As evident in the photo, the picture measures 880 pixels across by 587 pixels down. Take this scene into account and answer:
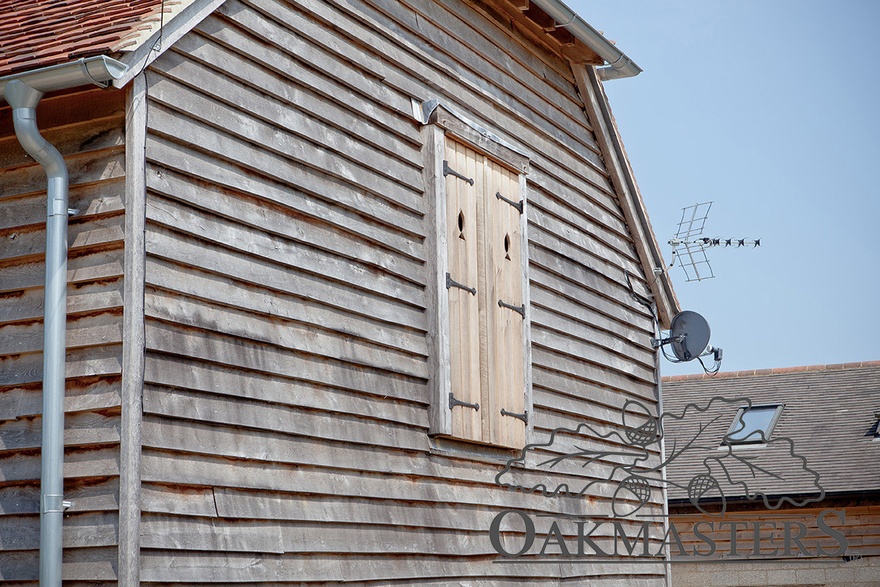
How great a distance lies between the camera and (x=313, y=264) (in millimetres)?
5770

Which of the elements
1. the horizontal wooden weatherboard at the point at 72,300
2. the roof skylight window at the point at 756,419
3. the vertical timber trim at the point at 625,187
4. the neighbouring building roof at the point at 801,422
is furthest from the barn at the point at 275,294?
the roof skylight window at the point at 756,419

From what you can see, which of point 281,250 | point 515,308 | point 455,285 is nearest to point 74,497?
point 281,250

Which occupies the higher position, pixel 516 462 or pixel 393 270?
pixel 393 270

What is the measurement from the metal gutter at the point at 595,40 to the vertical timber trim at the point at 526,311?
130cm

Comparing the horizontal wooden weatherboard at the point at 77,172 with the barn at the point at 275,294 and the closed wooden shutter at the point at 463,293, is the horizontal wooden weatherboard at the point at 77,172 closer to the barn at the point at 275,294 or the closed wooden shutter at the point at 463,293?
the barn at the point at 275,294

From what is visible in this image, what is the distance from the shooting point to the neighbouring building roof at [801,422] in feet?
53.2

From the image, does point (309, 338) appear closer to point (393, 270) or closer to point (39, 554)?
point (393, 270)

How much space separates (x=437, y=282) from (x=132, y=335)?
247cm

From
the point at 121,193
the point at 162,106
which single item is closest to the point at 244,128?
the point at 162,106

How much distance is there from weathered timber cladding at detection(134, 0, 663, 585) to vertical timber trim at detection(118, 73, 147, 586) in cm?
6

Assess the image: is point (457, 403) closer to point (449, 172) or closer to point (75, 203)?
point (449, 172)

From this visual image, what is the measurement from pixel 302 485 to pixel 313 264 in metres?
1.16

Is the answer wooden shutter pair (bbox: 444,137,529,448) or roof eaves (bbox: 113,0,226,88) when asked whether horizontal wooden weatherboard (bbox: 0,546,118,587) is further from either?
wooden shutter pair (bbox: 444,137,529,448)

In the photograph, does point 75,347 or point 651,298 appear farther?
point 651,298
